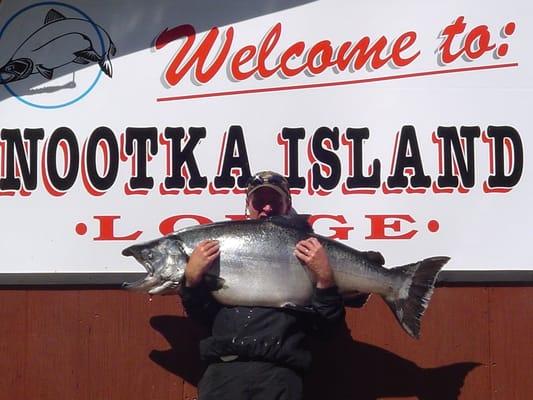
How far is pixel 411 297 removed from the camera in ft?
12.0

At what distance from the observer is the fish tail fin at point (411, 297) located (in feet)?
12.0

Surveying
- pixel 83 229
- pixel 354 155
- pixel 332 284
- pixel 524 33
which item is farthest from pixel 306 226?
pixel 524 33

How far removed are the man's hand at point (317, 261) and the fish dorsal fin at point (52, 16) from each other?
2.13 meters

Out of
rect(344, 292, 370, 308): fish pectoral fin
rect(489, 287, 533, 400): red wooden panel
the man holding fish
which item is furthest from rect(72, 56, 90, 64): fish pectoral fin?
rect(489, 287, 533, 400): red wooden panel

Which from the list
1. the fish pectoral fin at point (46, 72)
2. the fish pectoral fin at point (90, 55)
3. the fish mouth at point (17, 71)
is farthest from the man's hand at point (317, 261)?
the fish mouth at point (17, 71)

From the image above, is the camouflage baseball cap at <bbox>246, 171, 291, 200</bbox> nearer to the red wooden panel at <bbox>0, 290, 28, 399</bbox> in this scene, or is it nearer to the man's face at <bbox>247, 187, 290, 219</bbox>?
the man's face at <bbox>247, 187, 290, 219</bbox>

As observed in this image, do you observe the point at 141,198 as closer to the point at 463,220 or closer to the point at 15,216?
the point at 15,216

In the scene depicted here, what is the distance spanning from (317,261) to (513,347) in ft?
5.04

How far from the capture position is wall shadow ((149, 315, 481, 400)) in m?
4.29

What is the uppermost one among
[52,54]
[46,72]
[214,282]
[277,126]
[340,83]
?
[52,54]

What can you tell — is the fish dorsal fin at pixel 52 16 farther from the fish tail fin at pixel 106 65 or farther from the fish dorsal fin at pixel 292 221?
the fish dorsal fin at pixel 292 221

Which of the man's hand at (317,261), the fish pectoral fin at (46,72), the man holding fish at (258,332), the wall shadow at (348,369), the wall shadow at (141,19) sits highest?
the wall shadow at (141,19)

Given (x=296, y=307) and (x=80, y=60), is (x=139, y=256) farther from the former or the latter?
(x=80, y=60)

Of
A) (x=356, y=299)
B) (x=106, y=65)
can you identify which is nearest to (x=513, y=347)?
(x=356, y=299)
